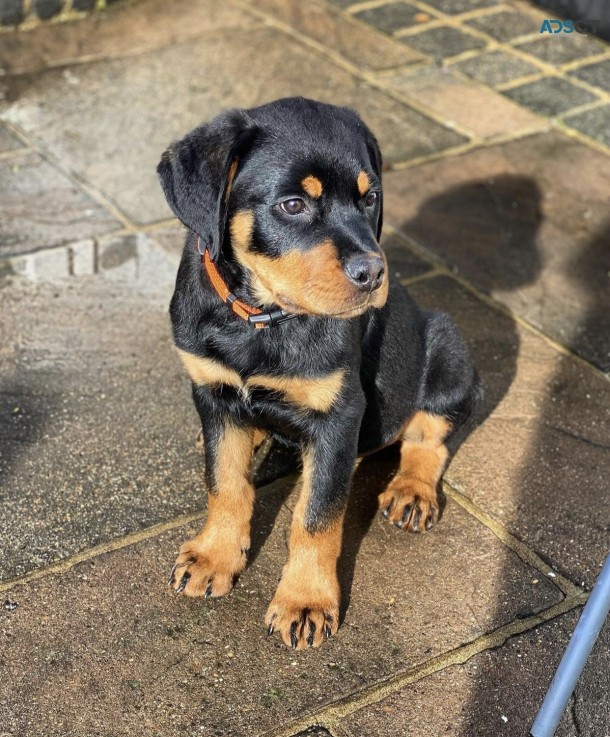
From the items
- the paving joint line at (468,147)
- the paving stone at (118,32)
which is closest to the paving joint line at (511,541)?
the paving joint line at (468,147)

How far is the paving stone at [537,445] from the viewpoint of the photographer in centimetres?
361

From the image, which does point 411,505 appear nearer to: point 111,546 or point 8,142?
point 111,546

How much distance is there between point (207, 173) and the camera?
292cm

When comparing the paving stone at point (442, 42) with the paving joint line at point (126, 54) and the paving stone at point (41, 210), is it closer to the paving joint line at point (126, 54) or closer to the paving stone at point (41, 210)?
the paving joint line at point (126, 54)

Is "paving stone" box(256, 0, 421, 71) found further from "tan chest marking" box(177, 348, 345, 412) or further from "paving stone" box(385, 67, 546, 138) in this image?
"tan chest marking" box(177, 348, 345, 412)

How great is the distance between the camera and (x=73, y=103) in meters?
6.38

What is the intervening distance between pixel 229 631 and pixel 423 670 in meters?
0.61

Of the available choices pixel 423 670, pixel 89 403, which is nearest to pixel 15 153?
pixel 89 403

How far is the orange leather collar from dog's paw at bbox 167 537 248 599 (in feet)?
2.49

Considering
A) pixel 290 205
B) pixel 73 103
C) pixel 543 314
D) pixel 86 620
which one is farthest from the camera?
pixel 73 103

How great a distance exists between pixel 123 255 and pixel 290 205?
2288 mm

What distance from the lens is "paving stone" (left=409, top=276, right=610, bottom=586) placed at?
3.61m

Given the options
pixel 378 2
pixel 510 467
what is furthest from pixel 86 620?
pixel 378 2

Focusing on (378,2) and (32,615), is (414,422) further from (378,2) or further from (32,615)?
(378,2)
